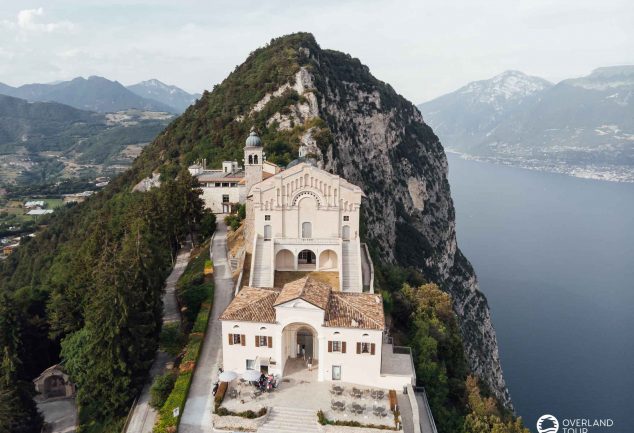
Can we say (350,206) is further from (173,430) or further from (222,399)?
(173,430)

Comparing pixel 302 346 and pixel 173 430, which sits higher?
pixel 302 346

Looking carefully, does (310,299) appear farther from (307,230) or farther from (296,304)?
(307,230)

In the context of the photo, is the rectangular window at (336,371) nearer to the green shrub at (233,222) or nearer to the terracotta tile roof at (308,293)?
the terracotta tile roof at (308,293)

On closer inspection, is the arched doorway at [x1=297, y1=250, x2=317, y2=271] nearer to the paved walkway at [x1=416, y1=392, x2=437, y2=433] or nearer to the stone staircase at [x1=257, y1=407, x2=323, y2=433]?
the paved walkway at [x1=416, y1=392, x2=437, y2=433]

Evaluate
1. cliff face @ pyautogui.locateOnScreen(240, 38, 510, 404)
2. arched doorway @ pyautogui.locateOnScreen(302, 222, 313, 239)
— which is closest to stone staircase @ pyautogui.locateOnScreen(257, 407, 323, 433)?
arched doorway @ pyautogui.locateOnScreen(302, 222, 313, 239)

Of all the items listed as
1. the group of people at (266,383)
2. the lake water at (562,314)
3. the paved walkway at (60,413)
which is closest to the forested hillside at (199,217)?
the paved walkway at (60,413)

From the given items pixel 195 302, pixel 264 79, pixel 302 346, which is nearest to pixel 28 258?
pixel 264 79

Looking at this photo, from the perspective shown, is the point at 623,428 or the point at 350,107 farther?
the point at 350,107
